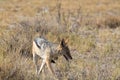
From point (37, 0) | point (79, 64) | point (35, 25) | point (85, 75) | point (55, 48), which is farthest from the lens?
point (37, 0)

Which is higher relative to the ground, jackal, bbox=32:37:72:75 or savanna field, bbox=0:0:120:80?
jackal, bbox=32:37:72:75

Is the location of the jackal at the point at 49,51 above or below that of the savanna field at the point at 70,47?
above

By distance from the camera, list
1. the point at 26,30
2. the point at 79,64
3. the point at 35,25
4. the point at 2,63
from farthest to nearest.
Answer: the point at 35,25, the point at 26,30, the point at 79,64, the point at 2,63

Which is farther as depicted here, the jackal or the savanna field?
the jackal

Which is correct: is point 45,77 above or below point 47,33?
above

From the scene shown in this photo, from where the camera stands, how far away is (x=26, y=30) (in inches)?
497

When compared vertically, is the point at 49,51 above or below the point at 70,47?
above

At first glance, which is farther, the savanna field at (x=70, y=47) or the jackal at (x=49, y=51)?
the jackal at (x=49, y=51)

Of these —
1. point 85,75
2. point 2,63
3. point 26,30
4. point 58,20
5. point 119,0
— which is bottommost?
point 119,0

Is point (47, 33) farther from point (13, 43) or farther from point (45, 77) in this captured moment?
point (45, 77)

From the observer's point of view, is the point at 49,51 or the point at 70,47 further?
the point at 70,47

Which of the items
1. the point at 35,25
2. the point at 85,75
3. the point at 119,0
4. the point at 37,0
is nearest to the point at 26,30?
the point at 35,25

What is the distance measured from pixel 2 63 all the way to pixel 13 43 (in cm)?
269

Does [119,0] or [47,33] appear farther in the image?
[119,0]
